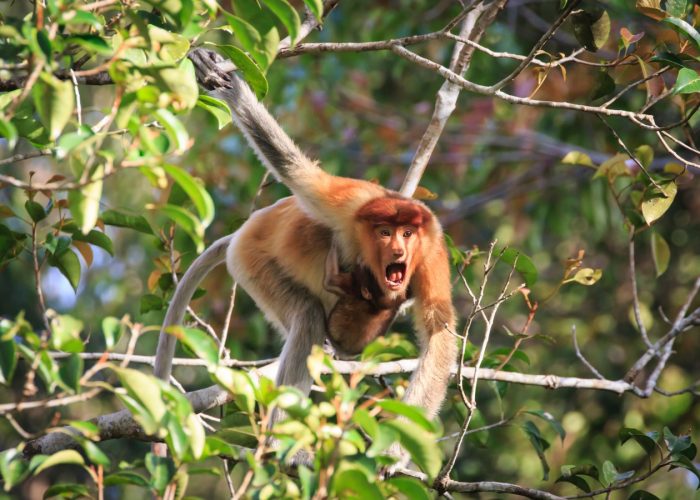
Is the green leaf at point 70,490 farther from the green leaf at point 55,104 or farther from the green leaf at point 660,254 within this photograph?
the green leaf at point 660,254

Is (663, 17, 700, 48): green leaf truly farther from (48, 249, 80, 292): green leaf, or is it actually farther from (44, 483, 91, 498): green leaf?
(44, 483, 91, 498): green leaf

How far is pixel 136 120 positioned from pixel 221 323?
149 inches

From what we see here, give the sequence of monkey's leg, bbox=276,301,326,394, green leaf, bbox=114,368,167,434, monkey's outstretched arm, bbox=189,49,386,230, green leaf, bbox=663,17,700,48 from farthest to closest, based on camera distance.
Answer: monkey's leg, bbox=276,301,326,394
monkey's outstretched arm, bbox=189,49,386,230
green leaf, bbox=663,17,700,48
green leaf, bbox=114,368,167,434

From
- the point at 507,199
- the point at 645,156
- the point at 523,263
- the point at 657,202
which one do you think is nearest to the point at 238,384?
the point at 523,263

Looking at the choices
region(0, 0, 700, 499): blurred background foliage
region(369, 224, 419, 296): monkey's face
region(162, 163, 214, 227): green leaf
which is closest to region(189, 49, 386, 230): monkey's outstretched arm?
region(369, 224, 419, 296): monkey's face

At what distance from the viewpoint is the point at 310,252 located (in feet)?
11.5

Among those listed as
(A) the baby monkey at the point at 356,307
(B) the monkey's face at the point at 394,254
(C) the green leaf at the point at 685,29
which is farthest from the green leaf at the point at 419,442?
(A) the baby monkey at the point at 356,307

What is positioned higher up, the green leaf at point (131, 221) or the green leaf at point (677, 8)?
the green leaf at point (677, 8)

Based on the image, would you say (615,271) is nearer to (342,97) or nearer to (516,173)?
(516,173)

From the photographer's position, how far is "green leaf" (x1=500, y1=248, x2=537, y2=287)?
3.03 metres

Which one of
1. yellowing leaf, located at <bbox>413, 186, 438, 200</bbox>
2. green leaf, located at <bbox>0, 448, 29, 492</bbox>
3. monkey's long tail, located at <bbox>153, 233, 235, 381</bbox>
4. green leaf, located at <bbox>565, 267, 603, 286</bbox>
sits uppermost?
green leaf, located at <bbox>0, 448, 29, 492</bbox>

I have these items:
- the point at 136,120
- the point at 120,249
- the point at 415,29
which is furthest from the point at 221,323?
the point at 120,249

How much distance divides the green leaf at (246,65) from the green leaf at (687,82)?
45.9 inches

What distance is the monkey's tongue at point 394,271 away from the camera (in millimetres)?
3258
